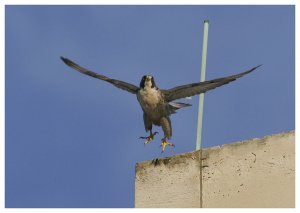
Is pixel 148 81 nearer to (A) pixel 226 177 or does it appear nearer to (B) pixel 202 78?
(B) pixel 202 78

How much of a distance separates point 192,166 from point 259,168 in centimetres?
118

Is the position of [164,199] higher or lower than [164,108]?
lower

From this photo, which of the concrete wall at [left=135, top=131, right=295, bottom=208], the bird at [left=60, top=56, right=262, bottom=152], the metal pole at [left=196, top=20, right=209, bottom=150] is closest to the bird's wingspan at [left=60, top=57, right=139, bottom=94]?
the bird at [left=60, top=56, right=262, bottom=152]

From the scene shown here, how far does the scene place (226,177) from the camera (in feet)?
44.2

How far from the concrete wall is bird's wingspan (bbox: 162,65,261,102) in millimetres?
1671

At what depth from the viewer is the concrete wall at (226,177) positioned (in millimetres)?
12945

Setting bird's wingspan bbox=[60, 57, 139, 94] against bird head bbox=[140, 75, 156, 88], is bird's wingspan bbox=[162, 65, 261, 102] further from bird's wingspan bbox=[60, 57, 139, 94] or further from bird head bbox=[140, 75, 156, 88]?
bird's wingspan bbox=[60, 57, 139, 94]

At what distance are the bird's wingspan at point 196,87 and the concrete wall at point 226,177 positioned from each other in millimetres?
1671

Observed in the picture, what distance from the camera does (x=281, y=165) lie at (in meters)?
13.0

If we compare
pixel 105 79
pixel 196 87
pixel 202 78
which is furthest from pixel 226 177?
pixel 105 79

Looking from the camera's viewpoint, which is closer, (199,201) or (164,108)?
(199,201)

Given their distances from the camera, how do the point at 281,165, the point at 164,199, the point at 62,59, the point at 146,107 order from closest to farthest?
the point at 281,165 → the point at 164,199 → the point at 146,107 → the point at 62,59
